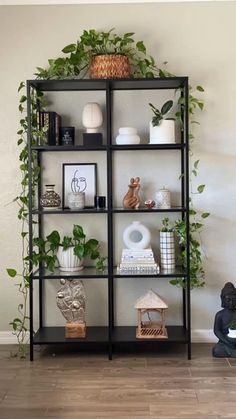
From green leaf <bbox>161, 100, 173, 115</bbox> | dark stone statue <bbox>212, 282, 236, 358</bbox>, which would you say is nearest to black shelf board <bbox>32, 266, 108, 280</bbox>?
dark stone statue <bbox>212, 282, 236, 358</bbox>

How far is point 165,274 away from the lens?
11.8 feet

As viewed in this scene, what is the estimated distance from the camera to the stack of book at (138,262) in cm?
363

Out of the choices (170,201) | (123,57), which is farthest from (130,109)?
(170,201)

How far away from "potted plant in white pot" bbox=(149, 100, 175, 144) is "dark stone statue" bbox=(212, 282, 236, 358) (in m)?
1.07

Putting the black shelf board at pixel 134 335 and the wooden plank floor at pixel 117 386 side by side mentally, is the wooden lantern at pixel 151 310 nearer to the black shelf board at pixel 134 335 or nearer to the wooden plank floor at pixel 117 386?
the black shelf board at pixel 134 335

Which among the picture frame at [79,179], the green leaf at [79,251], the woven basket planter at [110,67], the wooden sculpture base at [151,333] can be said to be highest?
the woven basket planter at [110,67]

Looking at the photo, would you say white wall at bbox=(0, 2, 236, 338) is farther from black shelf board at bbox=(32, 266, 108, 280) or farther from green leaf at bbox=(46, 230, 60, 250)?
black shelf board at bbox=(32, 266, 108, 280)

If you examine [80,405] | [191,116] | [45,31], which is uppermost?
[45,31]

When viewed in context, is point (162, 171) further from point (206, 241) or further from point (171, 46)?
point (171, 46)

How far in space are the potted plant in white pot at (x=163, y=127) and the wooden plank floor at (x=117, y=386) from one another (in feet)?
4.68

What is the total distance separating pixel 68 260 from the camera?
3.72m

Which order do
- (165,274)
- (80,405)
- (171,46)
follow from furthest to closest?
1. (171,46)
2. (165,274)
3. (80,405)

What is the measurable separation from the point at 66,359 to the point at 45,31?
2.25 m

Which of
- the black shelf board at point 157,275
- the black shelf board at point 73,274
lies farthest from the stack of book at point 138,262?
the black shelf board at point 73,274
